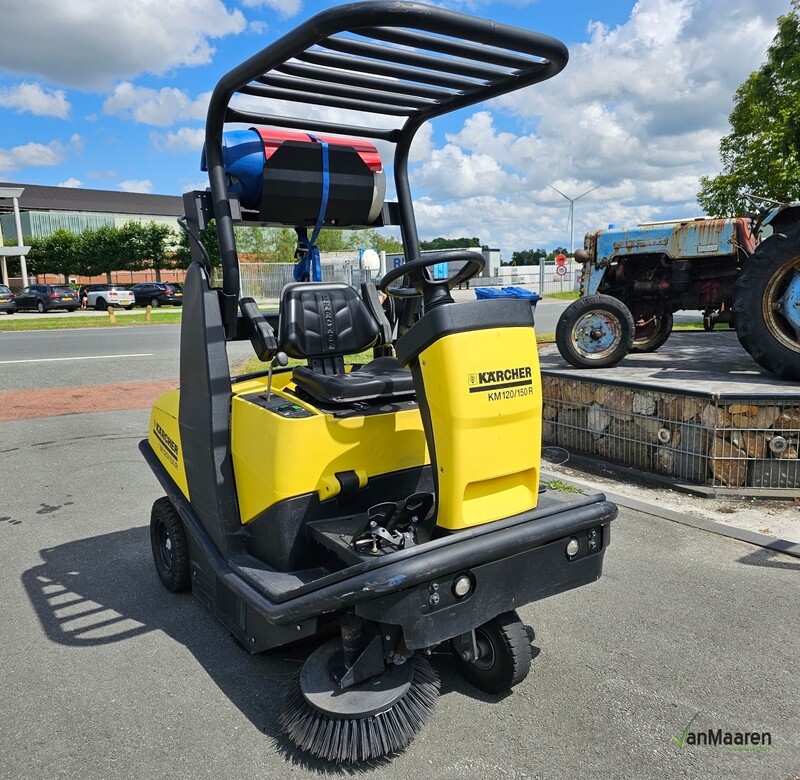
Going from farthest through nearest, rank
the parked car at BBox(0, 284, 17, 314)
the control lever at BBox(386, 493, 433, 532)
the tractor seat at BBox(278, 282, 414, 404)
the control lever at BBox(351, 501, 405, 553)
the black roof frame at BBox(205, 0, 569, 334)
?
the parked car at BBox(0, 284, 17, 314)
the tractor seat at BBox(278, 282, 414, 404)
the control lever at BBox(386, 493, 433, 532)
the control lever at BBox(351, 501, 405, 553)
the black roof frame at BBox(205, 0, 569, 334)

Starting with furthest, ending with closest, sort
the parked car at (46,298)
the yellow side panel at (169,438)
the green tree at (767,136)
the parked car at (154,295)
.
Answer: the parked car at (154,295) < the parked car at (46,298) < the green tree at (767,136) < the yellow side panel at (169,438)

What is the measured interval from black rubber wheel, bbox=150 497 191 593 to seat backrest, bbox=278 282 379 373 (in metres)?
1.15

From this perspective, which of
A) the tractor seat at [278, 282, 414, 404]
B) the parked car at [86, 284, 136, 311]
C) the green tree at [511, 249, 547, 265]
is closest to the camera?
the tractor seat at [278, 282, 414, 404]

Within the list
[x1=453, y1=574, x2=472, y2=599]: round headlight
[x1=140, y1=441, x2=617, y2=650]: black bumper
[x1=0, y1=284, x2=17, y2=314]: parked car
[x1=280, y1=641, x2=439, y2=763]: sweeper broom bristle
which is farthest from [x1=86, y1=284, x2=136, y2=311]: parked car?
[x1=453, y1=574, x2=472, y2=599]: round headlight

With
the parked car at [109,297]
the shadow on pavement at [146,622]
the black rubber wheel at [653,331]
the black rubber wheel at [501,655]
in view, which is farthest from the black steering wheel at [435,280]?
the parked car at [109,297]

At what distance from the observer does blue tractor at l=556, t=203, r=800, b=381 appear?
5.84 metres

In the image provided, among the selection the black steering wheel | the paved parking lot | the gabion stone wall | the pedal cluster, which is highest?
the black steering wheel

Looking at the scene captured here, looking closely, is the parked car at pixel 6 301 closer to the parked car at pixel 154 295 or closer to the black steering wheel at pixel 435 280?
the parked car at pixel 154 295

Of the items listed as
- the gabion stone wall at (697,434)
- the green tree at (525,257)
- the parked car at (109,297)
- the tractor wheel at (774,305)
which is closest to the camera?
the gabion stone wall at (697,434)

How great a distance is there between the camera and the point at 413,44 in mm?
2303

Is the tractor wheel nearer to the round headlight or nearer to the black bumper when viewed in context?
the black bumper

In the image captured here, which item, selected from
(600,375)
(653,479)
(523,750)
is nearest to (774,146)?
(600,375)

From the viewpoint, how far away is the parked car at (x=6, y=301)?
29.5 m

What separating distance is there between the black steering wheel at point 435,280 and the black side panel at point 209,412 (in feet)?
2.74
